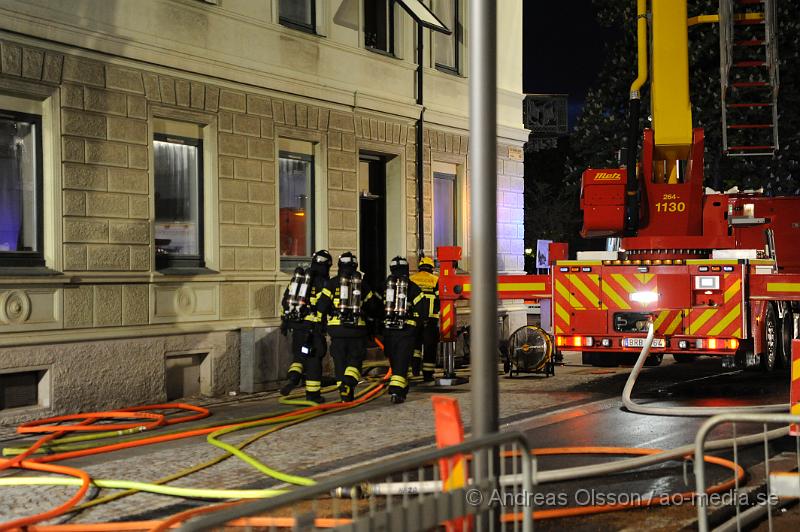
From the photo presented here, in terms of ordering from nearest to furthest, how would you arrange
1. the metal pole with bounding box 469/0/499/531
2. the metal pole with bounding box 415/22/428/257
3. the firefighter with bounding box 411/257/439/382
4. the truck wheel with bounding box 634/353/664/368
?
the metal pole with bounding box 469/0/499/531, the firefighter with bounding box 411/257/439/382, the truck wheel with bounding box 634/353/664/368, the metal pole with bounding box 415/22/428/257

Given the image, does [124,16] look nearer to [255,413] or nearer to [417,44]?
[255,413]

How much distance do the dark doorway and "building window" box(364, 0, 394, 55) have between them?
1796 mm

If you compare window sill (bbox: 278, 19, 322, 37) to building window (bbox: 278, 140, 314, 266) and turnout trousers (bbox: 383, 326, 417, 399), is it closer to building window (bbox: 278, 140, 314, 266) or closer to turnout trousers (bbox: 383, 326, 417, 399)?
building window (bbox: 278, 140, 314, 266)

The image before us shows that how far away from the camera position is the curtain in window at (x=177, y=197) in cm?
1324

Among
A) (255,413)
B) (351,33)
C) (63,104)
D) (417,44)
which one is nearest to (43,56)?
(63,104)

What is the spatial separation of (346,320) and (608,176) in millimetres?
3927

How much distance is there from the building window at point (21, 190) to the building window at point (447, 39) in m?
8.36

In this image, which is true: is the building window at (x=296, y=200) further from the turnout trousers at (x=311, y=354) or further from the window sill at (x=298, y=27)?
the turnout trousers at (x=311, y=354)

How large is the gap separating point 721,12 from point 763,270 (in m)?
3.16

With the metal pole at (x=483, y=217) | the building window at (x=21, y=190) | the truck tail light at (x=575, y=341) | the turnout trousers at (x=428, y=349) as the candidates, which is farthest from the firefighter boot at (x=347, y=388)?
the metal pole at (x=483, y=217)

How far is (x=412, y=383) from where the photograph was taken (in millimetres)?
14469

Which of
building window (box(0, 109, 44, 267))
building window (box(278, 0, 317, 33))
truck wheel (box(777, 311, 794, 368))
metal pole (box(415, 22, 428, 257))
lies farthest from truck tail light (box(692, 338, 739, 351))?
building window (box(0, 109, 44, 267))

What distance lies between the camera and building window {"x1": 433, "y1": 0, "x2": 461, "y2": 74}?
716 inches

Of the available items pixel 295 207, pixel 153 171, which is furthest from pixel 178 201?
pixel 295 207
